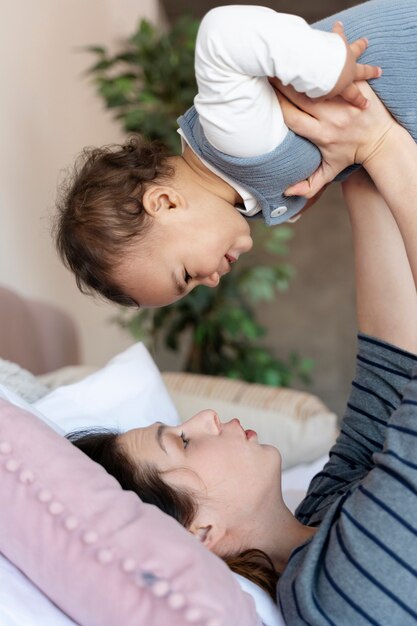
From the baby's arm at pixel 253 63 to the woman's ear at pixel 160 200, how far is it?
0.17 meters

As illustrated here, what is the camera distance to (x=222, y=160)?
1.20 m

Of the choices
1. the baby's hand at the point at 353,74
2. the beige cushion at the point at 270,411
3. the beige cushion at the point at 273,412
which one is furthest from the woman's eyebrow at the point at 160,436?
the beige cushion at the point at 273,412

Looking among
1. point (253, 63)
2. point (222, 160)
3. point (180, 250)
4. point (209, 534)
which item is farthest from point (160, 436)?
point (253, 63)

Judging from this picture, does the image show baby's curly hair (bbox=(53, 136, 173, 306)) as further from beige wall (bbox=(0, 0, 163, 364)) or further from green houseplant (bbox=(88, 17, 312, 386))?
green houseplant (bbox=(88, 17, 312, 386))

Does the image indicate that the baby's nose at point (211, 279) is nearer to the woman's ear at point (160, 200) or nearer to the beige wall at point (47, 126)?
the woman's ear at point (160, 200)

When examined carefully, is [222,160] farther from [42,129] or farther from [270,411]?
[42,129]

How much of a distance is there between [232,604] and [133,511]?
0.15 metres

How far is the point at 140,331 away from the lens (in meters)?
2.77

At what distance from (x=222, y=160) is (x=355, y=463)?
1.79ft

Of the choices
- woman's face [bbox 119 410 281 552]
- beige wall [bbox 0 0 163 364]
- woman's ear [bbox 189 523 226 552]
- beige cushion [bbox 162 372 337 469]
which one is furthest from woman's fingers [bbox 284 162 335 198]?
beige cushion [bbox 162 372 337 469]

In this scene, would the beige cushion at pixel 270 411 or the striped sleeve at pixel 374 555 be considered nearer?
the striped sleeve at pixel 374 555

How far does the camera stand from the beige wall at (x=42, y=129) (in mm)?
2059

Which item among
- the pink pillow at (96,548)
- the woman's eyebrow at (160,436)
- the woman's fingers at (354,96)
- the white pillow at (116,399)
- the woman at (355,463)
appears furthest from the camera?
the white pillow at (116,399)

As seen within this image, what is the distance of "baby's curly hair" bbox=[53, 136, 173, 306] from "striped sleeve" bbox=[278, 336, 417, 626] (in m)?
0.52
